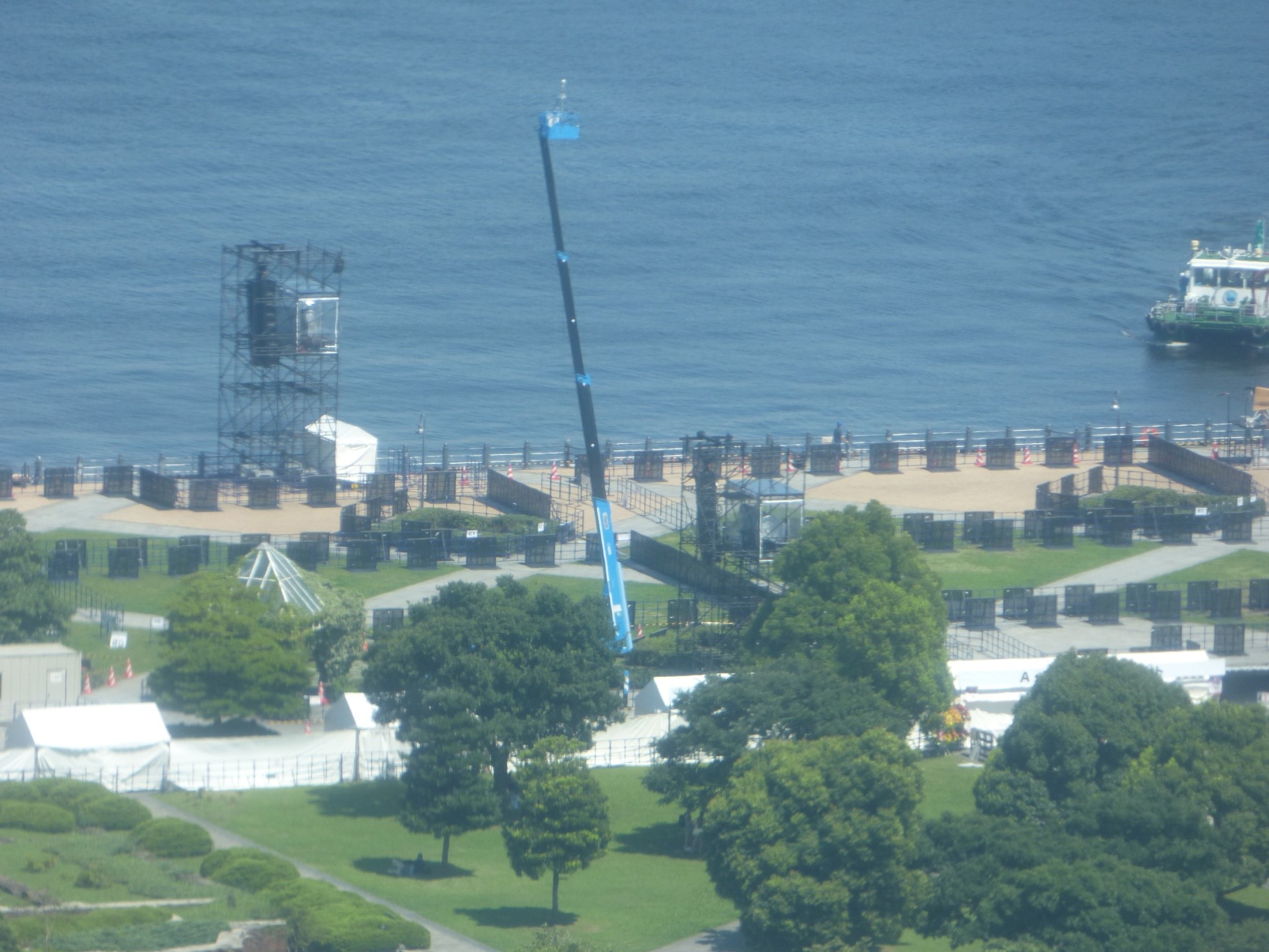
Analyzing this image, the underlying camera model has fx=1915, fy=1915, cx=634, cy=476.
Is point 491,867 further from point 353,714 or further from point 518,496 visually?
point 518,496

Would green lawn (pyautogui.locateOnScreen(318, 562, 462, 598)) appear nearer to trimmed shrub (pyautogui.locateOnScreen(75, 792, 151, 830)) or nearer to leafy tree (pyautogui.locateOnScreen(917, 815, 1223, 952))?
trimmed shrub (pyautogui.locateOnScreen(75, 792, 151, 830))

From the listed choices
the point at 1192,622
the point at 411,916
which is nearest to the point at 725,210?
the point at 1192,622

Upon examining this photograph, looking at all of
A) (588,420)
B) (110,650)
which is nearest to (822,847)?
(588,420)

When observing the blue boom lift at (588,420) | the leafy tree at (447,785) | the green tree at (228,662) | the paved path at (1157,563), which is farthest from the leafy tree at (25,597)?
the paved path at (1157,563)

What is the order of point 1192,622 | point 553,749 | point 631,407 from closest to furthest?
point 553,749, point 1192,622, point 631,407

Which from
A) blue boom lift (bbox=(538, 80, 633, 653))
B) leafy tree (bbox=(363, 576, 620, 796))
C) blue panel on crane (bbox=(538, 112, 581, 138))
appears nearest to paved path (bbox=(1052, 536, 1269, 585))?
blue boom lift (bbox=(538, 80, 633, 653))

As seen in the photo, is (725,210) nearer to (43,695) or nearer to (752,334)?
(752,334)
